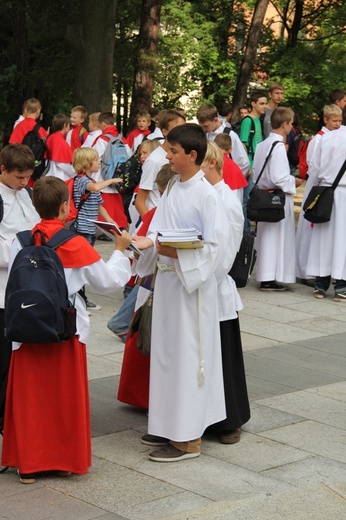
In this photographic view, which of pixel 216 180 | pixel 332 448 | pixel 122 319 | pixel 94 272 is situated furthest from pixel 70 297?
pixel 122 319

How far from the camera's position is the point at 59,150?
14422 mm

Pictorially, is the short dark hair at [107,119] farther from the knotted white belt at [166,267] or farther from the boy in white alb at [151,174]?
the knotted white belt at [166,267]

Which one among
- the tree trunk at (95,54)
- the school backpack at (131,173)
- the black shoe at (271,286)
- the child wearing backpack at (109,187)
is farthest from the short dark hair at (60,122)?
the tree trunk at (95,54)

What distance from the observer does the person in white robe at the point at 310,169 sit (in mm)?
Result: 11703

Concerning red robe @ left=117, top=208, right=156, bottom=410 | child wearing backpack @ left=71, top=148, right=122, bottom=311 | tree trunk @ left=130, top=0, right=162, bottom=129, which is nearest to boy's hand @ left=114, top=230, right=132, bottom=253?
red robe @ left=117, top=208, right=156, bottom=410

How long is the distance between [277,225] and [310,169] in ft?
2.45

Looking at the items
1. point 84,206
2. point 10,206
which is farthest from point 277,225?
point 10,206

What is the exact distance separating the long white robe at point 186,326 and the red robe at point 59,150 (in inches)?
333

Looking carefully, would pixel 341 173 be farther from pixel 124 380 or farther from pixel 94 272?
pixel 94 272

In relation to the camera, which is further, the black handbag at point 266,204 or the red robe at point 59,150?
the red robe at point 59,150

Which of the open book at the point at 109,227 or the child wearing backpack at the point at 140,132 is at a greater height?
the child wearing backpack at the point at 140,132

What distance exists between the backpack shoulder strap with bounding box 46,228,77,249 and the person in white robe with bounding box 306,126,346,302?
6.54 metres

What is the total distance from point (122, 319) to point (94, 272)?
3.24 metres

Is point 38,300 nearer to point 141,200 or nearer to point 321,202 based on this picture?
point 141,200
